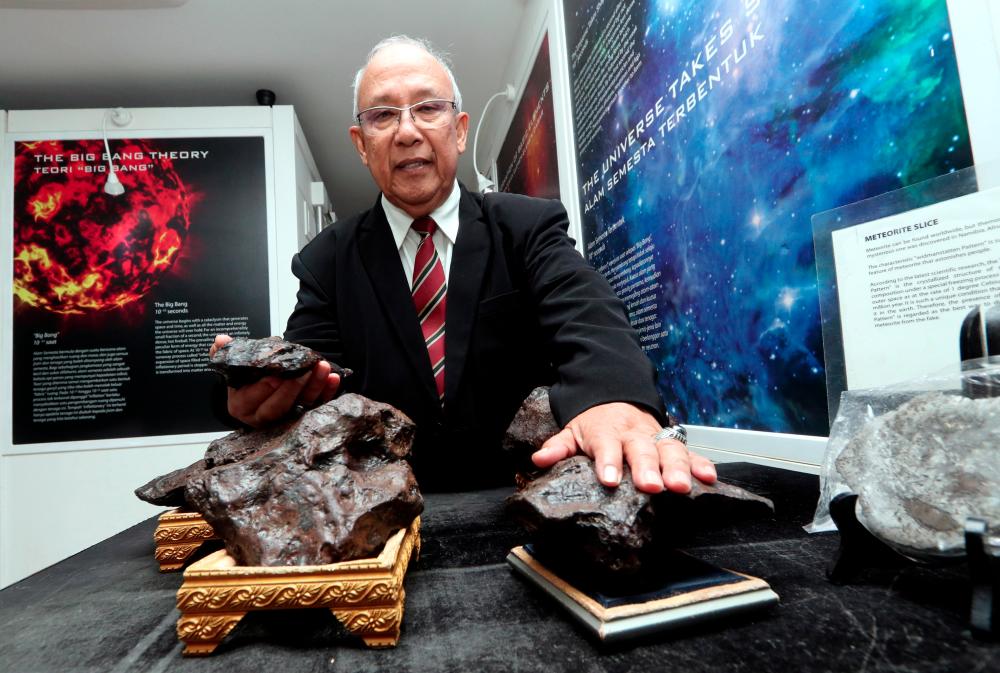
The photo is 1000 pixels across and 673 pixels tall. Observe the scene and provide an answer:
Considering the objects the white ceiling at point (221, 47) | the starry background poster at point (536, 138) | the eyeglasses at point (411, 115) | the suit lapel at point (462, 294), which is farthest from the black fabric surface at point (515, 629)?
the white ceiling at point (221, 47)

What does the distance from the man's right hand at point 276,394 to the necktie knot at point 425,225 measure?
2.42ft

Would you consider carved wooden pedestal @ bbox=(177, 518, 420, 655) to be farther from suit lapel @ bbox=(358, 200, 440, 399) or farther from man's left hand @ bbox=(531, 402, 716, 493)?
suit lapel @ bbox=(358, 200, 440, 399)

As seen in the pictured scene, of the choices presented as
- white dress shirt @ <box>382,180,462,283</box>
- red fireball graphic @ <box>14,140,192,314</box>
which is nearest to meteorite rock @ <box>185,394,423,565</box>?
white dress shirt @ <box>382,180,462,283</box>

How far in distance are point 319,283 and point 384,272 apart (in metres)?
0.25

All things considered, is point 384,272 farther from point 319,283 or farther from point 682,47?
point 682,47

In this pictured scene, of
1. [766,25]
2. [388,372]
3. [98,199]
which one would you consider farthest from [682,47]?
[98,199]

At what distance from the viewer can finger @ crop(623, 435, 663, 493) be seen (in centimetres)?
66

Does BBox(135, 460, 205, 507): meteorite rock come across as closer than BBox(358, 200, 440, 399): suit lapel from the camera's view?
Yes

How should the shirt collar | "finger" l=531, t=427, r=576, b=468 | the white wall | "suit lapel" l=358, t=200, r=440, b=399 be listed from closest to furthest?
"finger" l=531, t=427, r=576, b=468, "suit lapel" l=358, t=200, r=440, b=399, the shirt collar, the white wall

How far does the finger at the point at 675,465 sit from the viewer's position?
0.66 m

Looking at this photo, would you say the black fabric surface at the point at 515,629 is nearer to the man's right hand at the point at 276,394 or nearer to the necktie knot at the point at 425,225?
the man's right hand at the point at 276,394

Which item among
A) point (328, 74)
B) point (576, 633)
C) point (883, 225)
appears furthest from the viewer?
point (328, 74)

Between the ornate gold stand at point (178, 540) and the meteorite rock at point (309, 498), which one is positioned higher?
the meteorite rock at point (309, 498)

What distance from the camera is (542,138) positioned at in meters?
2.95
